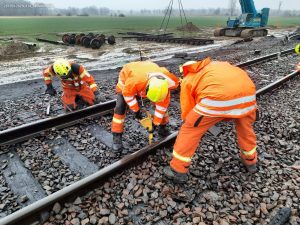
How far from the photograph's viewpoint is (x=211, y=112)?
3410 mm

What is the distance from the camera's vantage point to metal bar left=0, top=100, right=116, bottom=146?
188 inches

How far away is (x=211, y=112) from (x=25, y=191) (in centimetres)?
259

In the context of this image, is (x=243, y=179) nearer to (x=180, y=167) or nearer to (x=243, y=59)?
(x=180, y=167)

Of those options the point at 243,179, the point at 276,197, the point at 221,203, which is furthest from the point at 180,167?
the point at 276,197

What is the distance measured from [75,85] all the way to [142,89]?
2674mm

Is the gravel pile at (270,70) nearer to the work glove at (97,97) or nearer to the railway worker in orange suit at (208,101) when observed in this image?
the work glove at (97,97)

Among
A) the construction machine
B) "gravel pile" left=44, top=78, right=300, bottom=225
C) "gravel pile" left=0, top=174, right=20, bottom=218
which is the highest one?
the construction machine

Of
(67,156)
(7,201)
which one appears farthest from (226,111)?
(7,201)

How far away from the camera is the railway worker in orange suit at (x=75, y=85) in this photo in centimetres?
598

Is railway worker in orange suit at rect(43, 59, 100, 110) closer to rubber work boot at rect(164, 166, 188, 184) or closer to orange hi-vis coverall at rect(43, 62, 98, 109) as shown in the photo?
orange hi-vis coverall at rect(43, 62, 98, 109)

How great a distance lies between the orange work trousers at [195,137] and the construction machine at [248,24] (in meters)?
20.1

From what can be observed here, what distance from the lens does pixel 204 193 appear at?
3.75 meters

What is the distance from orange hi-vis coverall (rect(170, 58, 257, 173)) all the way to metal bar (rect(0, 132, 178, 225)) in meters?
0.61

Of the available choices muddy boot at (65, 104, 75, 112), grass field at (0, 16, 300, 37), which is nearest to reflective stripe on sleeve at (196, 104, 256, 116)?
muddy boot at (65, 104, 75, 112)
